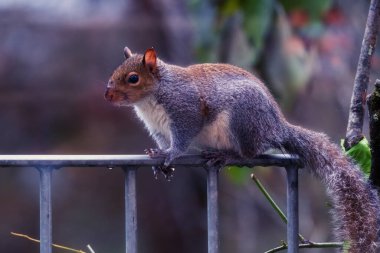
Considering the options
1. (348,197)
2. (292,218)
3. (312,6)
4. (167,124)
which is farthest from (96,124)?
(292,218)

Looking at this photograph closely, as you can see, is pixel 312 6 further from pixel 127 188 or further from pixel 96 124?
pixel 96 124

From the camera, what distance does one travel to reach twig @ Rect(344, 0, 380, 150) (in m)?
1.87

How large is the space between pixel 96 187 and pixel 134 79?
3193mm

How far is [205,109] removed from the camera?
2.37 metres

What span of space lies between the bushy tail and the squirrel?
0.27 ft

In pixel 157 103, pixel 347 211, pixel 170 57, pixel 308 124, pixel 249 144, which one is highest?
pixel 170 57

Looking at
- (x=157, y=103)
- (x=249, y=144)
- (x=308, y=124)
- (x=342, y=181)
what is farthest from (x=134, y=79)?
(x=308, y=124)

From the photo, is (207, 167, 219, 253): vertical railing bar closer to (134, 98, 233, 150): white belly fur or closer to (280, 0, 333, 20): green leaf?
(134, 98, 233, 150): white belly fur

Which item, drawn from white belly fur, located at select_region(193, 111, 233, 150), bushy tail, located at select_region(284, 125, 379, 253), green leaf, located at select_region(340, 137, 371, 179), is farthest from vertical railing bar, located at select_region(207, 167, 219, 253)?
white belly fur, located at select_region(193, 111, 233, 150)

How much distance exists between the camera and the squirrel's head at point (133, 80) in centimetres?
235

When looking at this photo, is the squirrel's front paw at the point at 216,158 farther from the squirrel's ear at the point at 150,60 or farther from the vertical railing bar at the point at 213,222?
the squirrel's ear at the point at 150,60

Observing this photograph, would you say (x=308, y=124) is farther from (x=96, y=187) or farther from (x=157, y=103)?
(x=157, y=103)

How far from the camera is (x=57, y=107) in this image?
5.47 m

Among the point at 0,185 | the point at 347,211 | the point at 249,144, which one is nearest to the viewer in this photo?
the point at 347,211
